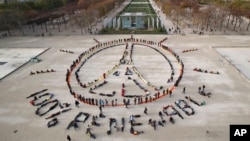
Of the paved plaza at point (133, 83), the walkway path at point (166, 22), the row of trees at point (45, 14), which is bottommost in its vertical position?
the paved plaza at point (133, 83)

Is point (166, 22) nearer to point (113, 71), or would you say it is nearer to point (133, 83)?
point (113, 71)

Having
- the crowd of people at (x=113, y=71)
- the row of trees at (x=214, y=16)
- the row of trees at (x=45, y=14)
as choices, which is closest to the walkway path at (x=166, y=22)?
the row of trees at (x=214, y=16)

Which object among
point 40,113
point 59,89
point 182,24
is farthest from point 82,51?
point 182,24

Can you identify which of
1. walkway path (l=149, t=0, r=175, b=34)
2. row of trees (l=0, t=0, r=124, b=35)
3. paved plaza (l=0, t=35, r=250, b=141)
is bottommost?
paved plaza (l=0, t=35, r=250, b=141)

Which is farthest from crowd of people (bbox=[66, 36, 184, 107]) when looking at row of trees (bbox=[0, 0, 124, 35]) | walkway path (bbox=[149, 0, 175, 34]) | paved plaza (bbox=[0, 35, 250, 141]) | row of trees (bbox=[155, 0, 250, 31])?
row of trees (bbox=[155, 0, 250, 31])

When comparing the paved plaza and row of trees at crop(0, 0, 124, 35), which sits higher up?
row of trees at crop(0, 0, 124, 35)

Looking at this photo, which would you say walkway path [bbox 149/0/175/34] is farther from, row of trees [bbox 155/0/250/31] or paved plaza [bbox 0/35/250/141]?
paved plaza [bbox 0/35/250/141]

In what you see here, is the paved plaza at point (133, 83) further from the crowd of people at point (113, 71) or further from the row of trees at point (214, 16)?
the row of trees at point (214, 16)

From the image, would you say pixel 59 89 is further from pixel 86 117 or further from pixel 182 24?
pixel 182 24
